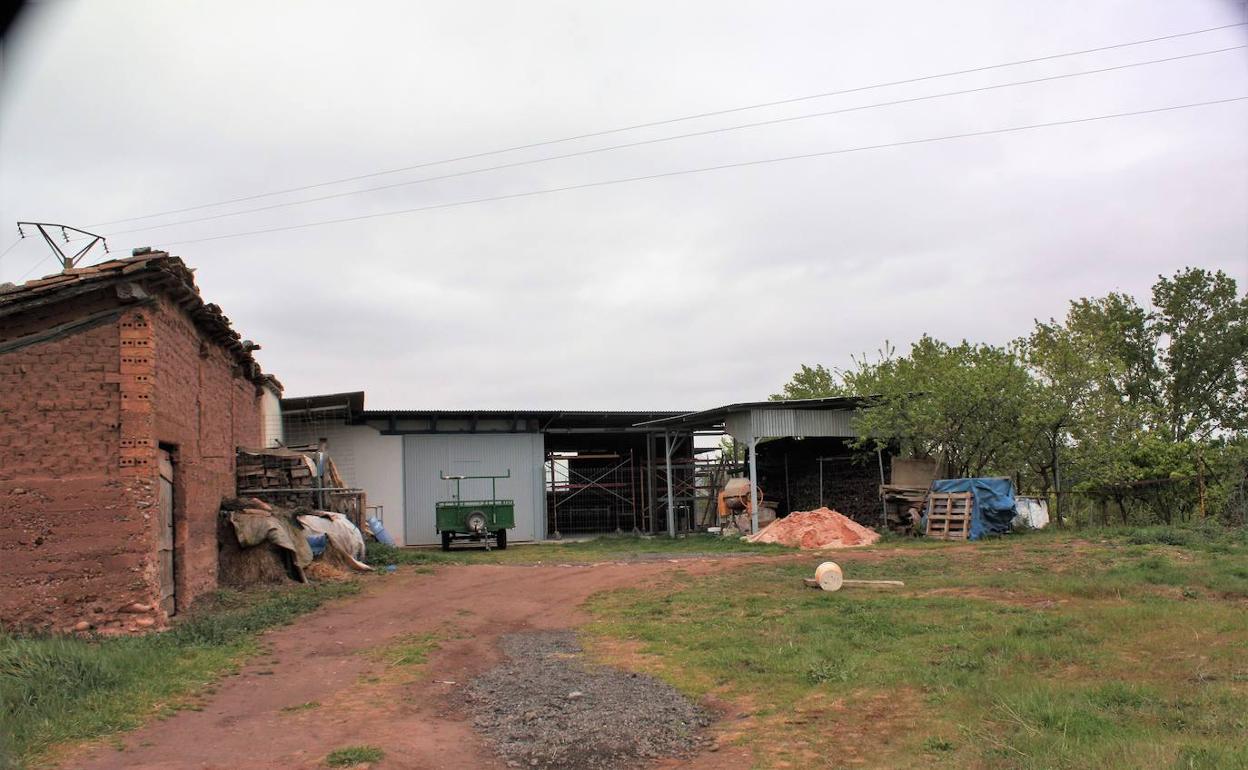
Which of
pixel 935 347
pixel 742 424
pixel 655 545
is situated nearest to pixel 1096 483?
pixel 742 424

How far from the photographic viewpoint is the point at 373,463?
32.3 meters

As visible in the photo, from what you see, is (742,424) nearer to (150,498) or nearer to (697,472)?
(697,472)

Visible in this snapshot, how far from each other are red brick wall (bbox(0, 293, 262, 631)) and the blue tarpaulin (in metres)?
19.5

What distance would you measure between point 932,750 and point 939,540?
18577mm

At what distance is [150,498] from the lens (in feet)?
38.1

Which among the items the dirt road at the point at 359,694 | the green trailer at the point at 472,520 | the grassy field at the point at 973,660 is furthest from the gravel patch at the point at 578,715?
the green trailer at the point at 472,520

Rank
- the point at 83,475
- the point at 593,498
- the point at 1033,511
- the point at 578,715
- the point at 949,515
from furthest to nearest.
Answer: the point at 593,498 < the point at 1033,511 < the point at 949,515 < the point at 83,475 < the point at 578,715

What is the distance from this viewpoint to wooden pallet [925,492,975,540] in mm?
24281

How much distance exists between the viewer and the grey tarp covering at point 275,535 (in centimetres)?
1581

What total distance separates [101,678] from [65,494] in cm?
336

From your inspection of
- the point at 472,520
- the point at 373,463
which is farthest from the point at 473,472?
the point at 472,520

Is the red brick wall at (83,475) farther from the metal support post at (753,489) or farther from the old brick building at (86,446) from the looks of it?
the metal support post at (753,489)

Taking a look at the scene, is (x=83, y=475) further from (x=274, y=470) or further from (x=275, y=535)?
(x=274, y=470)

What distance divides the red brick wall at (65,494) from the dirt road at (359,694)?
208cm
